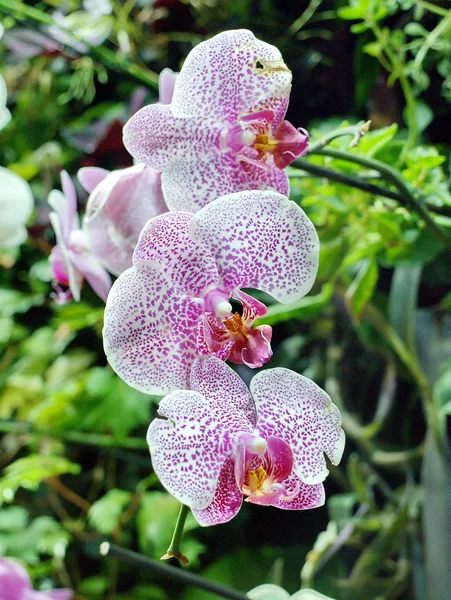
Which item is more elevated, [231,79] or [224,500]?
[231,79]

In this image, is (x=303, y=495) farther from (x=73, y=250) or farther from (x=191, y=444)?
(x=73, y=250)

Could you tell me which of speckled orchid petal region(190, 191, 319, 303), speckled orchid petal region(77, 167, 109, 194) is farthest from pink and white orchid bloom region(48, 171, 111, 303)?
speckled orchid petal region(190, 191, 319, 303)

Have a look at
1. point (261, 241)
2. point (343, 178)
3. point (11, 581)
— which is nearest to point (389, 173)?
point (343, 178)

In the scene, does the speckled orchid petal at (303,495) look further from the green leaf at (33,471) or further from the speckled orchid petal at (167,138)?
the green leaf at (33,471)

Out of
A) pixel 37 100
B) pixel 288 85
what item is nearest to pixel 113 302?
pixel 288 85

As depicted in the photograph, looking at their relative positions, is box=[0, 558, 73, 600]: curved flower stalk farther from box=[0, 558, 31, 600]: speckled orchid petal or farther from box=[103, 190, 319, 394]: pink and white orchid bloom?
box=[103, 190, 319, 394]: pink and white orchid bloom

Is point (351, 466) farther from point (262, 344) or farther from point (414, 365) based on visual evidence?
point (262, 344)
